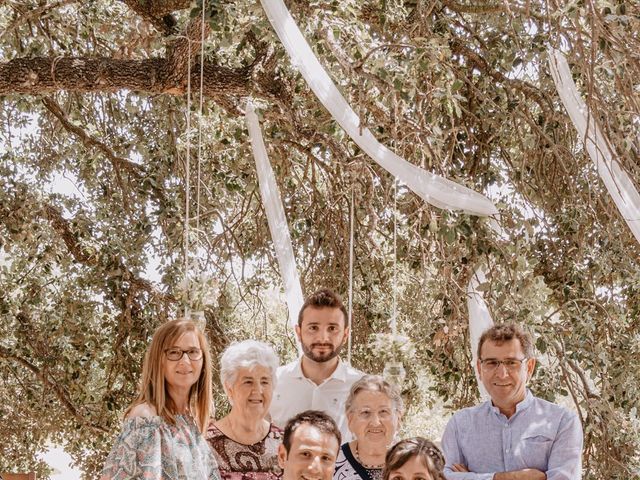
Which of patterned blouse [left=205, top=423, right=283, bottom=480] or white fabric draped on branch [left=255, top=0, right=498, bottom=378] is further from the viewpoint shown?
white fabric draped on branch [left=255, top=0, right=498, bottom=378]

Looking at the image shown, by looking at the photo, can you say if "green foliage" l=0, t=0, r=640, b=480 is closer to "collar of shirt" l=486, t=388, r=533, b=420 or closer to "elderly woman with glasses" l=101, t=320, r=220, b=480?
"collar of shirt" l=486, t=388, r=533, b=420

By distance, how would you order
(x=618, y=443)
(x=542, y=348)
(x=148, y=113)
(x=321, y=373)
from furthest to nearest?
(x=148, y=113), (x=618, y=443), (x=542, y=348), (x=321, y=373)

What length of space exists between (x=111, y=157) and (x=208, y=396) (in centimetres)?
309

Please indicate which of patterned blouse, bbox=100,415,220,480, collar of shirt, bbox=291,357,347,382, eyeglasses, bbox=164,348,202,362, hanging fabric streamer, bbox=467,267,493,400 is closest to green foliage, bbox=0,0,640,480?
hanging fabric streamer, bbox=467,267,493,400

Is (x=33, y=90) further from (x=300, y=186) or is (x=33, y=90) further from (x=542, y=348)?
(x=542, y=348)

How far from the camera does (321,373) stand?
11.0ft

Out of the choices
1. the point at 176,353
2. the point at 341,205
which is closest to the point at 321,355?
the point at 176,353

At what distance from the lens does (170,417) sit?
2.72 meters

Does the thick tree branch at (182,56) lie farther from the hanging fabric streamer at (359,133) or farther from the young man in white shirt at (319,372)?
the young man in white shirt at (319,372)

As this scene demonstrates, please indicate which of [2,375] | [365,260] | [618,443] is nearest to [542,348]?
[618,443]

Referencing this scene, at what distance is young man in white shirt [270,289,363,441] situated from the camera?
3.29 meters

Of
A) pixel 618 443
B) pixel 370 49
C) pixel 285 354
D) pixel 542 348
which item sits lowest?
pixel 618 443

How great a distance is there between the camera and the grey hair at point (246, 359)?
3.00m

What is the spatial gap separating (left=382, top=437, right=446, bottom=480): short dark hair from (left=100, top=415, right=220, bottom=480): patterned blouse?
24.6 inches
